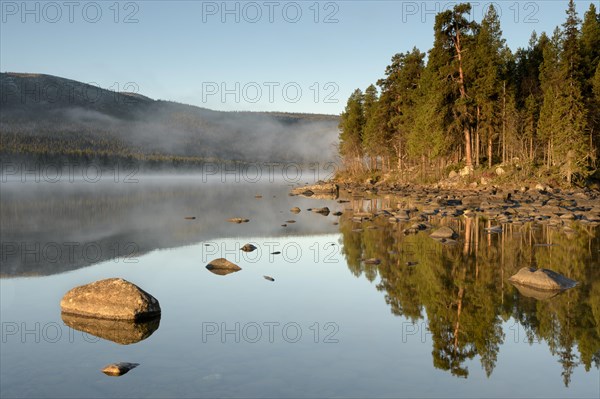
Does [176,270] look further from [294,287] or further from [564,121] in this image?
[564,121]

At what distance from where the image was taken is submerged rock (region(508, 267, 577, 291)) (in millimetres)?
12391

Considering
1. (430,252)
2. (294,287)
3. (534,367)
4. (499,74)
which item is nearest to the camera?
(534,367)

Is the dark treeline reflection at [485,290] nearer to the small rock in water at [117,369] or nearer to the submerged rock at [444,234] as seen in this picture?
the submerged rock at [444,234]

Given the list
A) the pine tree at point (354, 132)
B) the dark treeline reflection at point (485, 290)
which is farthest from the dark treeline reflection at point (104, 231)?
the pine tree at point (354, 132)

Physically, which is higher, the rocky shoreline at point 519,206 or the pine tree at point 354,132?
the pine tree at point 354,132

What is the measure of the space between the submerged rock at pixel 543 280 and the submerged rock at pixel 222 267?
798 cm

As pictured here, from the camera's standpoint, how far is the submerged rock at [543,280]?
12.4 meters

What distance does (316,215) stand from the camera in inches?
1347

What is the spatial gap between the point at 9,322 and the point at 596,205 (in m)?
34.9

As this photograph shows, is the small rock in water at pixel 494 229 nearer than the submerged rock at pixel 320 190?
Yes

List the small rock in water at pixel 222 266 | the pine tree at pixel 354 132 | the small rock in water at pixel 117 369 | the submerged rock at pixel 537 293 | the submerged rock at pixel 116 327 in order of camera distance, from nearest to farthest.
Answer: the small rock in water at pixel 117 369
the submerged rock at pixel 116 327
the submerged rock at pixel 537 293
the small rock in water at pixel 222 266
the pine tree at pixel 354 132

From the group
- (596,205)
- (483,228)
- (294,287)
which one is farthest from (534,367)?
(596,205)

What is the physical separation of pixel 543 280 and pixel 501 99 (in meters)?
45.5

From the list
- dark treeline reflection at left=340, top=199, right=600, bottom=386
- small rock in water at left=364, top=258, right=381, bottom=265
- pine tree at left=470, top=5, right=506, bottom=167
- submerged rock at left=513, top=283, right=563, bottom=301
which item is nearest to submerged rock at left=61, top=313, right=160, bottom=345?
dark treeline reflection at left=340, top=199, right=600, bottom=386
